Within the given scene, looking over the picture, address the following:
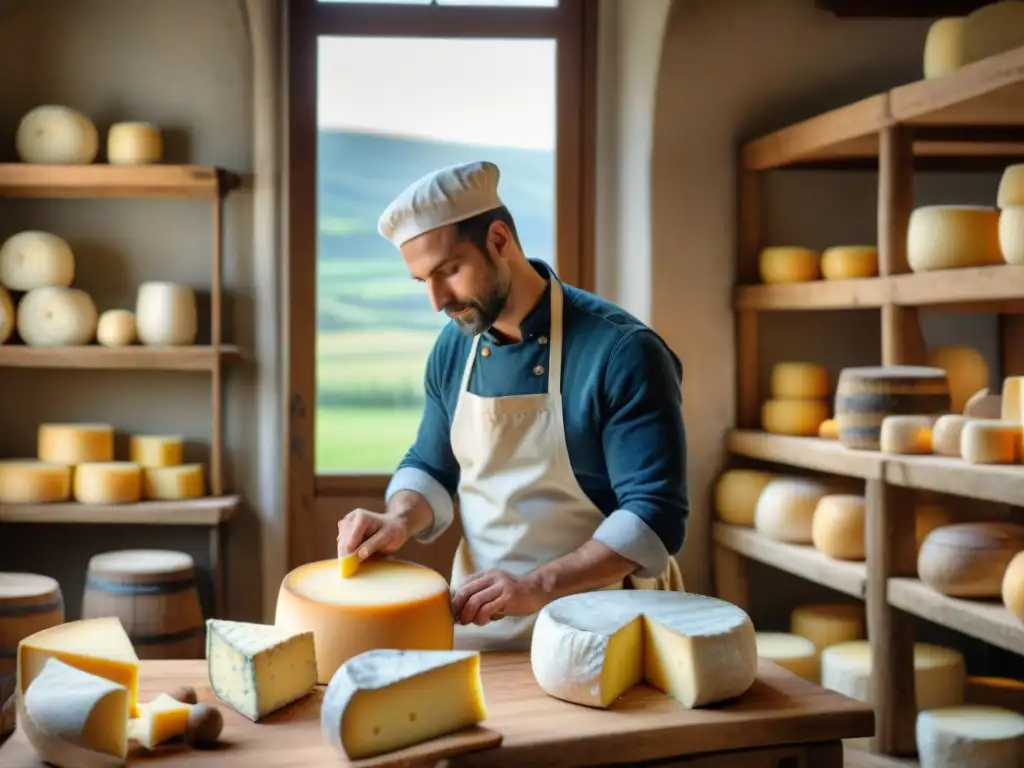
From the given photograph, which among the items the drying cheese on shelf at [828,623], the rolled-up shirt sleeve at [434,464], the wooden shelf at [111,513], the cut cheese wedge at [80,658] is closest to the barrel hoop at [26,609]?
the wooden shelf at [111,513]

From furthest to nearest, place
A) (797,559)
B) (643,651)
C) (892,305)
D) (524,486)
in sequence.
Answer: (797,559)
(892,305)
(524,486)
(643,651)

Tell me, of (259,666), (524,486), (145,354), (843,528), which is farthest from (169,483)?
(259,666)

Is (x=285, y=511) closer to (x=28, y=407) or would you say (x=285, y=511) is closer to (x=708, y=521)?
(x=28, y=407)

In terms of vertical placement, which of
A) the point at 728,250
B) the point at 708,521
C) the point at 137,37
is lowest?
the point at 708,521

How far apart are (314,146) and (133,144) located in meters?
0.62

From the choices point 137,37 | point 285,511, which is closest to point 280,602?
point 285,511

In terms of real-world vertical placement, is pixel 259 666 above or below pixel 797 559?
above

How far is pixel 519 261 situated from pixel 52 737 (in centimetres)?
126

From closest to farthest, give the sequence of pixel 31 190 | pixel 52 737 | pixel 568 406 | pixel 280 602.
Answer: pixel 52 737
pixel 280 602
pixel 568 406
pixel 31 190

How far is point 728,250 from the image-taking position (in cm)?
418

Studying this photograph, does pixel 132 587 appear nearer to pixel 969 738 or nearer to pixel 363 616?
pixel 363 616

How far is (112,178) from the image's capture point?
396 centimetres

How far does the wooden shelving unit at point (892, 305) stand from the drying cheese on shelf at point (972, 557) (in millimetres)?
42

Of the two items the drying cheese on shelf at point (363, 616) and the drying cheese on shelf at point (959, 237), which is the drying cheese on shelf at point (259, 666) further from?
the drying cheese on shelf at point (959, 237)
